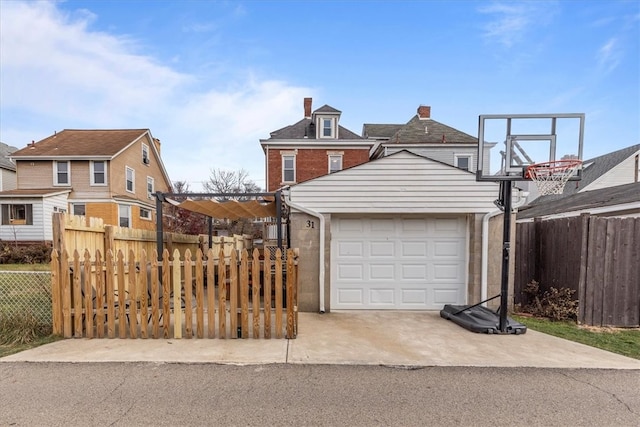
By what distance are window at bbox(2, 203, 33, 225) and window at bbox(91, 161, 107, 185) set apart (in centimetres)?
334

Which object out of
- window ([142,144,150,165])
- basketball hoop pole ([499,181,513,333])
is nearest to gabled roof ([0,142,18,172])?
window ([142,144,150,165])

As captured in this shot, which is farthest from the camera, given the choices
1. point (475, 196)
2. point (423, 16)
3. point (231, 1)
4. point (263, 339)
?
point (423, 16)

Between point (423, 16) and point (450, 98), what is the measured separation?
120 inches

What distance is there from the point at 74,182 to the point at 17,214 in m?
3.18

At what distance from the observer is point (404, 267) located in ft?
21.5

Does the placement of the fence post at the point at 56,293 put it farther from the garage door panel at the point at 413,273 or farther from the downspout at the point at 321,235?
the garage door panel at the point at 413,273

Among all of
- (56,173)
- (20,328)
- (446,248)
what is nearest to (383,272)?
(446,248)

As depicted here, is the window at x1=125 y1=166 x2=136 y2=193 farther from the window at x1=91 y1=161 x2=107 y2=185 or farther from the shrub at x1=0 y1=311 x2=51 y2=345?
the shrub at x1=0 y1=311 x2=51 y2=345

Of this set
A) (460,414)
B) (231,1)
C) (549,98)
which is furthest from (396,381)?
(549,98)

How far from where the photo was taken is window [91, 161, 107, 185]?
1867cm

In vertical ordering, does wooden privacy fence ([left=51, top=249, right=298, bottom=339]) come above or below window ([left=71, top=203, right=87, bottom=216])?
below

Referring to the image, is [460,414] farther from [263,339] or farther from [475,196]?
[475,196]

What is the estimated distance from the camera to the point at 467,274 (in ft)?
21.1

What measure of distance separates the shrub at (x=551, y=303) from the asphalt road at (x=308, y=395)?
91.1 inches
